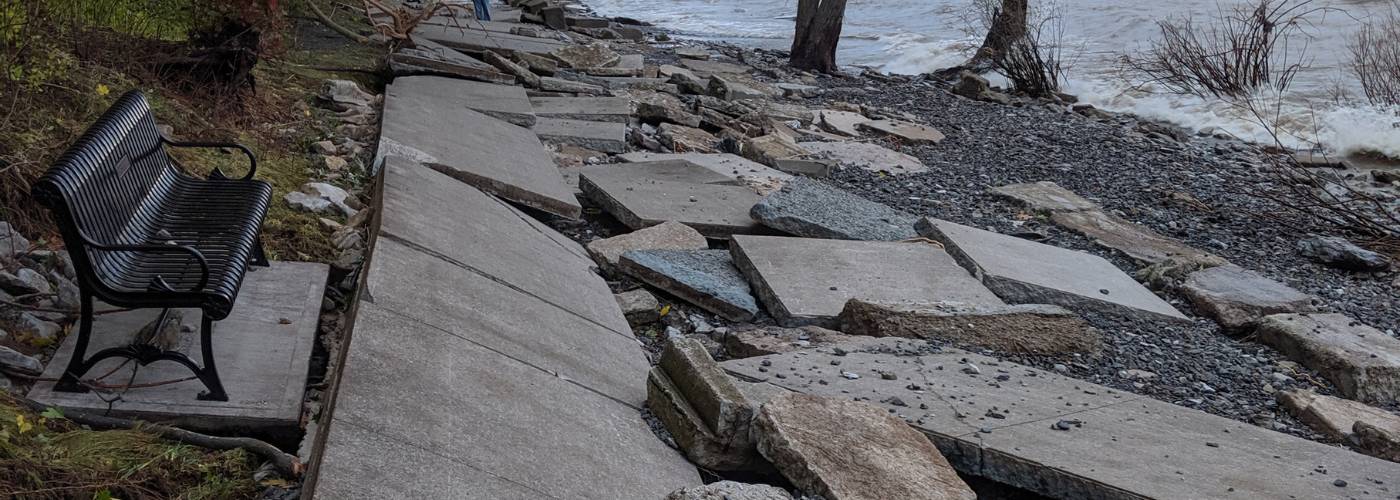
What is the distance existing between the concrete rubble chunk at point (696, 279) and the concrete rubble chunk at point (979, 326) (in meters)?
0.50

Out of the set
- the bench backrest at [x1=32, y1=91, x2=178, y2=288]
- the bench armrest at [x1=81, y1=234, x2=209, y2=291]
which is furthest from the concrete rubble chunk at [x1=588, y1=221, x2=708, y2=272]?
the bench armrest at [x1=81, y1=234, x2=209, y2=291]

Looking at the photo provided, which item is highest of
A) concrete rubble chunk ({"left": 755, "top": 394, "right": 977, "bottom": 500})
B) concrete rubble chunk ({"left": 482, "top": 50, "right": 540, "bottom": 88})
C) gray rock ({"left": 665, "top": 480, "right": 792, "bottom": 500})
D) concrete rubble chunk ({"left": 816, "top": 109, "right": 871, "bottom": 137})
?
gray rock ({"left": 665, "top": 480, "right": 792, "bottom": 500})

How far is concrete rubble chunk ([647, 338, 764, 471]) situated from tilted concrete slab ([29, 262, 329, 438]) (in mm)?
1025

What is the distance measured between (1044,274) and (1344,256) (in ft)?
7.46

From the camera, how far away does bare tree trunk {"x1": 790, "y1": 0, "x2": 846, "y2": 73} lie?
1494 centimetres

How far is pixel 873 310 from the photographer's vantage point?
4.36 m

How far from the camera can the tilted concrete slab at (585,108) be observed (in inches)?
323

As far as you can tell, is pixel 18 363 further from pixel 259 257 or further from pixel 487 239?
pixel 487 239

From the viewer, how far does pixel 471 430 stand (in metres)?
2.56

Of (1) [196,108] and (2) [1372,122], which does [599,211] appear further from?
(2) [1372,122]

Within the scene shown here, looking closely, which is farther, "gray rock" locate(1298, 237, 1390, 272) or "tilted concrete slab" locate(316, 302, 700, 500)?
"gray rock" locate(1298, 237, 1390, 272)

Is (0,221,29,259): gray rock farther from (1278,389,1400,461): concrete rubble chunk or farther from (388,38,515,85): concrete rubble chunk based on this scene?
(388,38,515,85): concrete rubble chunk

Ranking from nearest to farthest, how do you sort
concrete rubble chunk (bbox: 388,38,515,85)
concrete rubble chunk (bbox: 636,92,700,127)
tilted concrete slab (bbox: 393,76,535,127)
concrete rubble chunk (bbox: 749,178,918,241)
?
concrete rubble chunk (bbox: 749,178,918,241)
tilted concrete slab (bbox: 393,76,535,127)
concrete rubble chunk (bbox: 388,38,515,85)
concrete rubble chunk (bbox: 636,92,700,127)

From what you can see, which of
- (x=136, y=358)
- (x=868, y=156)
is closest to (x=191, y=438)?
(x=136, y=358)
